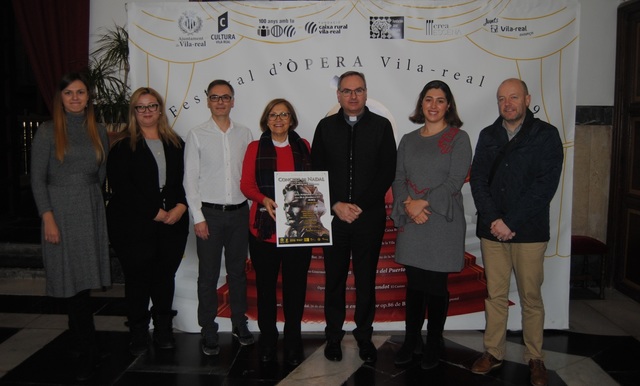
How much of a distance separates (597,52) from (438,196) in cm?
278

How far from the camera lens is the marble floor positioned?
9.49ft

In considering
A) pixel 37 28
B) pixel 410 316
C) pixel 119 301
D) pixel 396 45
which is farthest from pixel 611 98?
pixel 37 28

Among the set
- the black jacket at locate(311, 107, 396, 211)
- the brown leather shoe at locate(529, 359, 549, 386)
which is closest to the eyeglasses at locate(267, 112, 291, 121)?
the black jacket at locate(311, 107, 396, 211)

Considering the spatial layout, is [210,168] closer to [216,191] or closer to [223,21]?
[216,191]

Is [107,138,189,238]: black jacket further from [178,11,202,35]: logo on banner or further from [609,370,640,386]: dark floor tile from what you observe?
[609,370,640,386]: dark floor tile

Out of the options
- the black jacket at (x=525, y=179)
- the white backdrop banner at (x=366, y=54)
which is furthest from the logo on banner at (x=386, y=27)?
the black jacket at (x=525, y=179)

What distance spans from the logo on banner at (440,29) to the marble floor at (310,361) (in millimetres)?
2090

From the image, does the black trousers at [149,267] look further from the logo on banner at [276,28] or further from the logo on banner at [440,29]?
the logo on banner at [440,29]

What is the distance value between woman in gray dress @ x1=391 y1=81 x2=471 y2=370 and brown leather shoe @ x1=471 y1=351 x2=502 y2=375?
0.27 metres

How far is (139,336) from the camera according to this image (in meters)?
3.24

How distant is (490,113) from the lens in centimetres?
353

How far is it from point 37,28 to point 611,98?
Result: 521 centimetres

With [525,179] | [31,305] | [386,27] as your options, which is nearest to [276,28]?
[386,27]

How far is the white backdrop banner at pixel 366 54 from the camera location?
3447mm
